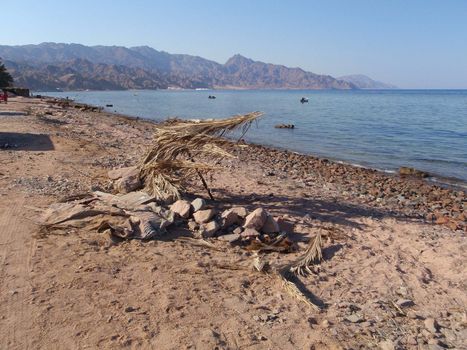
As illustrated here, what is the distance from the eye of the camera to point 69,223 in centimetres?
647

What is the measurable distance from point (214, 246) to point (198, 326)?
204 cm

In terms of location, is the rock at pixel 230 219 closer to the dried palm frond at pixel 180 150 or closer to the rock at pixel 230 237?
the rock at pixel 230 237

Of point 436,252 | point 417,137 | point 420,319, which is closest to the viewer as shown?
point 420,319

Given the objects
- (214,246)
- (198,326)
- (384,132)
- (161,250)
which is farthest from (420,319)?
(384,132)

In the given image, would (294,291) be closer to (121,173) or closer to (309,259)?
(309,259)

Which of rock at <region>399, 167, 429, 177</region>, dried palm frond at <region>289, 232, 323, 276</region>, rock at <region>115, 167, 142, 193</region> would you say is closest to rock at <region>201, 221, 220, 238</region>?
dried palm frond at <region>289, 232, 323, 276</region>

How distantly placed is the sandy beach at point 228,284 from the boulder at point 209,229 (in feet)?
1.08

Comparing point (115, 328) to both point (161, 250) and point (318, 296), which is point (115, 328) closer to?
point (161, 250)

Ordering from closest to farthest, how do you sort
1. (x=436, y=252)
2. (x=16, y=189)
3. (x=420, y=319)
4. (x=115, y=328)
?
(x=115, y=328) → (x=420, y=319) → (x=436, y=252) → (x=16, y=189)

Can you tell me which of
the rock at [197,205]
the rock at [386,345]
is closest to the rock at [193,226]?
the rock at [197,205]

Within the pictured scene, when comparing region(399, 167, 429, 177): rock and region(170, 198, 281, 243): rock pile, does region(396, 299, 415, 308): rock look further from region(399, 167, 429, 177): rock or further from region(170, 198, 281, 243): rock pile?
region(399, 167, 429, 177): rock

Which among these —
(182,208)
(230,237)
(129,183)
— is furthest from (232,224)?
(129,183)

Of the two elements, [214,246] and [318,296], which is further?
[214,246]

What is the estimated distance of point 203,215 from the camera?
6.76 metres
